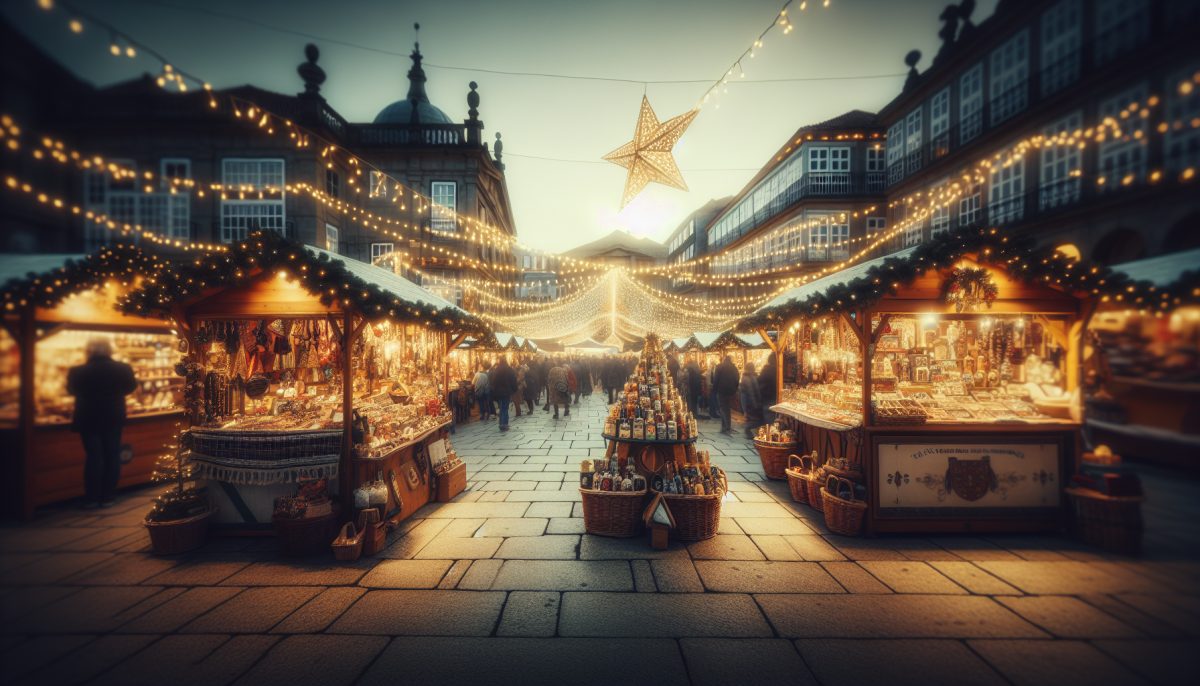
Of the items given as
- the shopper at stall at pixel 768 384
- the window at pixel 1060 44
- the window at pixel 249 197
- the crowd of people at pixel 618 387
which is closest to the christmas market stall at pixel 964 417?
the shopper at stall at pixel 768 384

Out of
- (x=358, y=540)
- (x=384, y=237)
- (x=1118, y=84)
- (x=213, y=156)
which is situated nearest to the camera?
(x=358, y=540)

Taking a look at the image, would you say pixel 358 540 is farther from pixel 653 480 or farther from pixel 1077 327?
pixel 1077 327

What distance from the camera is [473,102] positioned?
17.8 meters

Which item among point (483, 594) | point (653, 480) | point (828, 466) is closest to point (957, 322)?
point (828, 466)

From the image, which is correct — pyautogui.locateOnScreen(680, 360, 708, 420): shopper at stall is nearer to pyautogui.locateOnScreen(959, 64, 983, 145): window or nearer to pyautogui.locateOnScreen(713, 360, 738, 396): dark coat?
pyautogui.locateOnScreen(713, 360, 738, 396): dark coat

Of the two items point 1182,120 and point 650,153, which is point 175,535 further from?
point 1182,120

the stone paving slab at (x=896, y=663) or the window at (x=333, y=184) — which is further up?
the window at (x=333, y=184)

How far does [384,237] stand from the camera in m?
16.5

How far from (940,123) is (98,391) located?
23507 mm

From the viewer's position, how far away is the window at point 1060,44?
10.8 metres

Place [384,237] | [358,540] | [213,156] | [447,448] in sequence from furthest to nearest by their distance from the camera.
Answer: [384,237] < [213,156] < [447,448] < [358,540]

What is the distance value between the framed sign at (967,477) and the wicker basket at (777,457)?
170 cm

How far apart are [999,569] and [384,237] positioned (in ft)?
60.8

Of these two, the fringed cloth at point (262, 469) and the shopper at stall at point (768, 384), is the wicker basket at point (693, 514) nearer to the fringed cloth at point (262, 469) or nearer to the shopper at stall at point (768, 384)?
the fringed cloth at point (262, 469)
